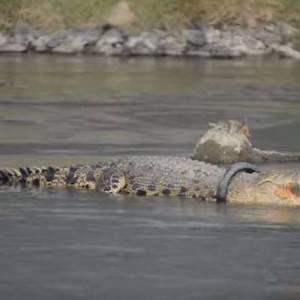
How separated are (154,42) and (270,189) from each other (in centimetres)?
2007

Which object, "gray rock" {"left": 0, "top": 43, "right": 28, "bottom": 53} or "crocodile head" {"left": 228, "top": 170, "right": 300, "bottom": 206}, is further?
"gray rock" {"left": 0, "top": 43, "right": 28, "bottom": 53}

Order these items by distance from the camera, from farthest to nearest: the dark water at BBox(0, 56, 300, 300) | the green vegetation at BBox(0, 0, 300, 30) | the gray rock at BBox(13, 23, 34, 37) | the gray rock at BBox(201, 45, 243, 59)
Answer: the green vegetation at BBox(0, 0, 300, 30)
the gray rock at BBox(13, 23, 34, 37)
the gray rock at BBox(201, 45, 243, 59)
the dark water at BBox(0, 56, 300, 300)

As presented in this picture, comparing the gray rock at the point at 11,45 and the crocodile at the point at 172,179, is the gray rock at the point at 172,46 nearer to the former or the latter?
the gray rock at the point at 11,45

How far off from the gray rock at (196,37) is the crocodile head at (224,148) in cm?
1708

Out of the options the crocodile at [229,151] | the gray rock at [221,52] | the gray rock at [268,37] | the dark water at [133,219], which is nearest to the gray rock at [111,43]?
the gray rock at [221,52]

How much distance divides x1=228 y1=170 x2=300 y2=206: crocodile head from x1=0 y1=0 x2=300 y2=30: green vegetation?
20.4m

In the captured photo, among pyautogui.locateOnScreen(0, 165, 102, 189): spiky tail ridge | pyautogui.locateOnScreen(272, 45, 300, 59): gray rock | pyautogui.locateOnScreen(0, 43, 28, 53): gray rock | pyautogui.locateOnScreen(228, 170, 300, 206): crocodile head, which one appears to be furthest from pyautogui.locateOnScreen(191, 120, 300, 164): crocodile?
pyautogui.locateOnScreen(0, 43, 28, 53): gray rock

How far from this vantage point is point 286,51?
105 ft

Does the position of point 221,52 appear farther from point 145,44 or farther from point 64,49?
point 64,49

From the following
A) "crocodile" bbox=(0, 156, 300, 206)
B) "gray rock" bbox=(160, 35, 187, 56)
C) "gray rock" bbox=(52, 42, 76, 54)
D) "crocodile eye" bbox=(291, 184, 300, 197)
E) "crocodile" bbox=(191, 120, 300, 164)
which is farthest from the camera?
"gray rock" bbox=(52, 42, 76, 54)

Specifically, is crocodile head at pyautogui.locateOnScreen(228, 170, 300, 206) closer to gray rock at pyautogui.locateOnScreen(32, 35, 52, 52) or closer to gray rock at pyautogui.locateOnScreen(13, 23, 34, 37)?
gray rock at pyautogui.locateOnScreen(32, 35, 52, 52)

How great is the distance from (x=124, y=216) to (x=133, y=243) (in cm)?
136

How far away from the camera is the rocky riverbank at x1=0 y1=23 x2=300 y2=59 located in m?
32.0

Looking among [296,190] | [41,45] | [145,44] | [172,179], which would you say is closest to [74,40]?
[41,45]
